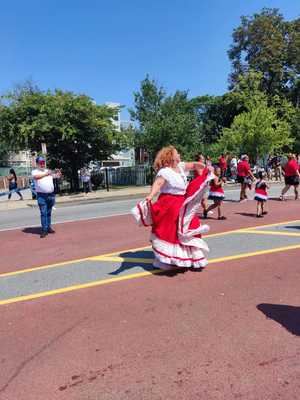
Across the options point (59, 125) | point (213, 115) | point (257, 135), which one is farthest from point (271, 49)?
point (59, 125)

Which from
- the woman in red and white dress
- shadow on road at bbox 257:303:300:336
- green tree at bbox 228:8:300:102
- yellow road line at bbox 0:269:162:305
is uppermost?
green tree at bbox 228:8:300:102

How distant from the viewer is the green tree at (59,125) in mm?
24672

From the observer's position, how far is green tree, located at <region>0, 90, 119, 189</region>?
24.7m

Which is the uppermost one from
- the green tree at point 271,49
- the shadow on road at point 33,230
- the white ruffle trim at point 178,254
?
the green tree at point 271,49

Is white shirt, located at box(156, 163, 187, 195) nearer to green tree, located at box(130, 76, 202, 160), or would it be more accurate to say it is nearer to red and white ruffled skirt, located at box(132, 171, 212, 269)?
red and white ruffled skirt, located at box(132, 171, 212, 269)

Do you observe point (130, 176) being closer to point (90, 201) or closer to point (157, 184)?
point (90, 201)

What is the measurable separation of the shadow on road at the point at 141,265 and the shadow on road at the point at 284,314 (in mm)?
1617

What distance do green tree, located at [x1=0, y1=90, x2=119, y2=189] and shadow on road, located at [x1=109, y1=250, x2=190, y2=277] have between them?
18076mm

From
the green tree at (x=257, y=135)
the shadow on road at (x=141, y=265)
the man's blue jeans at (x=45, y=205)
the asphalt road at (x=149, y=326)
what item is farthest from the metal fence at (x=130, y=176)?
the asphalt road at (x=149, y=326)

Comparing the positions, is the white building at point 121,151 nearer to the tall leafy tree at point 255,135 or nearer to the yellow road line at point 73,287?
the tall leafy tree at point 255,135

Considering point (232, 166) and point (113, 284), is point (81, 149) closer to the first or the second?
point (232, 166)

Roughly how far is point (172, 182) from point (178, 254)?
969 mm

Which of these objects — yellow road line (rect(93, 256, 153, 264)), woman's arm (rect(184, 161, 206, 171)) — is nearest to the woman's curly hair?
woman's arm (rect(184, 161, 206, 171))

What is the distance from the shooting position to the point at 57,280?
599 cm
